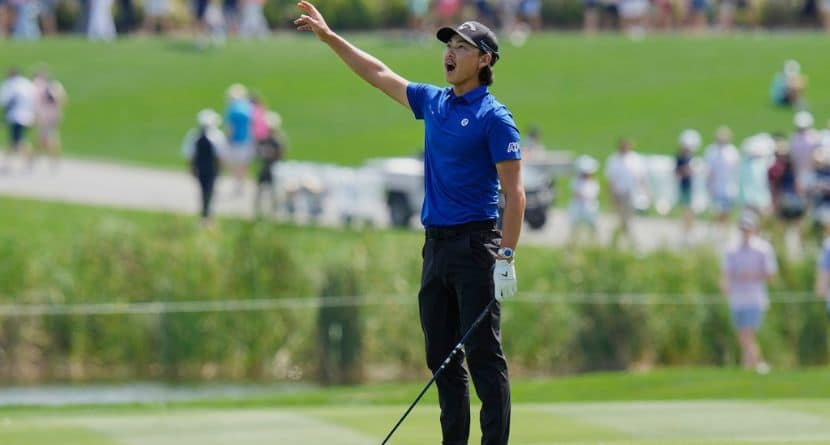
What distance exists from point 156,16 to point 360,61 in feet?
129

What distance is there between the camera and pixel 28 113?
104ft

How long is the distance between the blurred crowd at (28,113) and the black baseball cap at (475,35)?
23772mm

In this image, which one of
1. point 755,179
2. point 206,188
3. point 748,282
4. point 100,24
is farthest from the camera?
point 100,24

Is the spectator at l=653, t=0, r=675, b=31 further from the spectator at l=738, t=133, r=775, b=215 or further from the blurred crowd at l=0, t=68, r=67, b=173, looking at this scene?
the spectator at l=738, t=133, r=775, b=215

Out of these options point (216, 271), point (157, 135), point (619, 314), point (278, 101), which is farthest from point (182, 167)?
point (619, 314)

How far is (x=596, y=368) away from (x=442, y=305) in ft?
37.2

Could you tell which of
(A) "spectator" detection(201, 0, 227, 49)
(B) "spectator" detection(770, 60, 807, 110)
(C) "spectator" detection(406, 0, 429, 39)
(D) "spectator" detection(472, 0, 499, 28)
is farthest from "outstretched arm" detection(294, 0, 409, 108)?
(D) "spectator" detection(472, 0, 499, 28)

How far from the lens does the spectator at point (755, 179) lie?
2645cm

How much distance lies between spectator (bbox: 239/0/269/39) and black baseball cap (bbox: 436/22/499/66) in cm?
3895

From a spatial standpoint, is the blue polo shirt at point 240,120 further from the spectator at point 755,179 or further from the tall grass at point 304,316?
the spectator at point 755,179

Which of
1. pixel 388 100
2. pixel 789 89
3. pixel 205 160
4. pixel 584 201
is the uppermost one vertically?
pixel 388 100

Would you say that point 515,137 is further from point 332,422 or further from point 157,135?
point 157,135

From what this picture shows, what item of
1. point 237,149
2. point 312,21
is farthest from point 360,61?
point 237,149

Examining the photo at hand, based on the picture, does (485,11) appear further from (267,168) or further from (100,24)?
(267,168)
